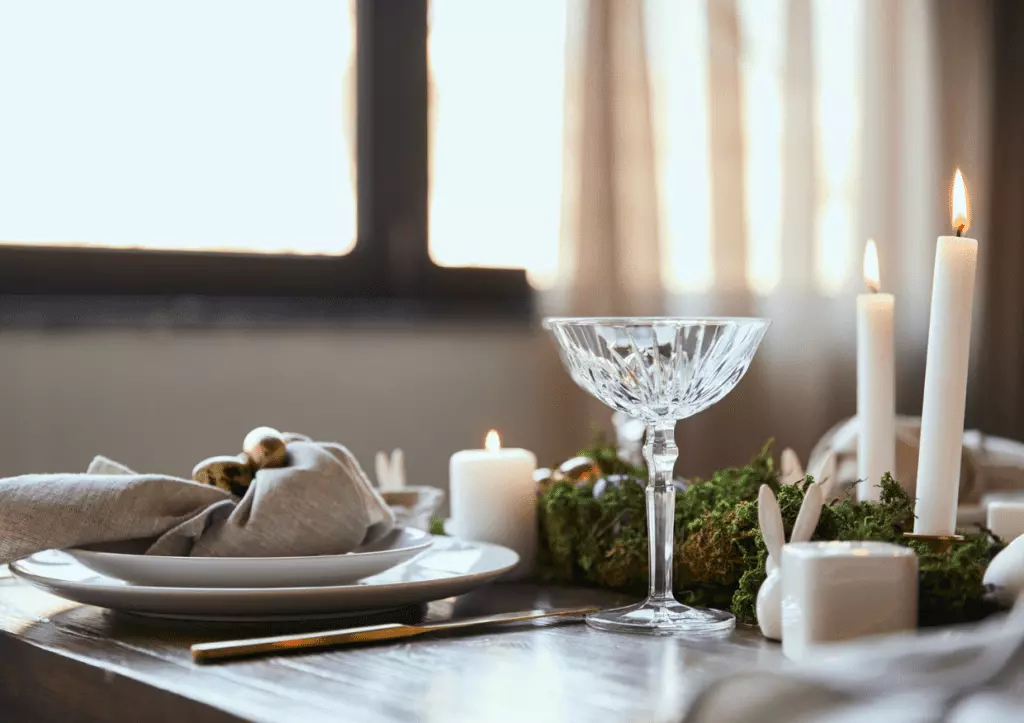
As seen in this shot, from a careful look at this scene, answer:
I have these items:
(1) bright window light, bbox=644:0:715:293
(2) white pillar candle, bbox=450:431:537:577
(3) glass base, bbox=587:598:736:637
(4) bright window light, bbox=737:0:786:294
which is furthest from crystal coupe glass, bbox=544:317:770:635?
(4) bright window light, bbox=737:0:786:294

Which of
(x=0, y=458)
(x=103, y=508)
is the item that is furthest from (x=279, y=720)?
(x=0, y=458)

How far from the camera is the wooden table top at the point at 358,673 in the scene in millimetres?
565

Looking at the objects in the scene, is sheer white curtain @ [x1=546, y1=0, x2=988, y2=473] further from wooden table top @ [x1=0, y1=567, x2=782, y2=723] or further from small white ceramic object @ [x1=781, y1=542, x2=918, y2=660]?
small white ceramic object @ [x1=781, y1=542, x2=918, y2=660]

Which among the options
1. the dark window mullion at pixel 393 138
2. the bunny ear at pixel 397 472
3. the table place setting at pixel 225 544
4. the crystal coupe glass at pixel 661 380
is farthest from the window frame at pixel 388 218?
the crystal coupe glass at pixel 661 380

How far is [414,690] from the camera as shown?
600 mm

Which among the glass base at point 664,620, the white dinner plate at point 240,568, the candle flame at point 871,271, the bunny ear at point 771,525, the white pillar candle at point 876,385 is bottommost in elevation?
the glass base at point 664,620

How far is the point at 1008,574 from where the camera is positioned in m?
0.70

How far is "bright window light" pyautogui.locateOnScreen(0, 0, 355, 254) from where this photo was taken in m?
2.20

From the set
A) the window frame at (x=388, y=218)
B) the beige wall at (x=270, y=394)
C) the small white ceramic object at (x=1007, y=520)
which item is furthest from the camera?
the window frame at (x=388, y=218)

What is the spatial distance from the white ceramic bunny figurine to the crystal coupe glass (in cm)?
4

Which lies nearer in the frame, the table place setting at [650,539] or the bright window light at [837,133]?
the table place setting at [650,539]

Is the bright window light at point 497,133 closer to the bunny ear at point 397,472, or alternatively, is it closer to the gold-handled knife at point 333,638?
the bunny ear at point 397,472

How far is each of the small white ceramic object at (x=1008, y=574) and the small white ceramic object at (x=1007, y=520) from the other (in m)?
0.16

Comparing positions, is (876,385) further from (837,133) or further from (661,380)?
(837,133)
